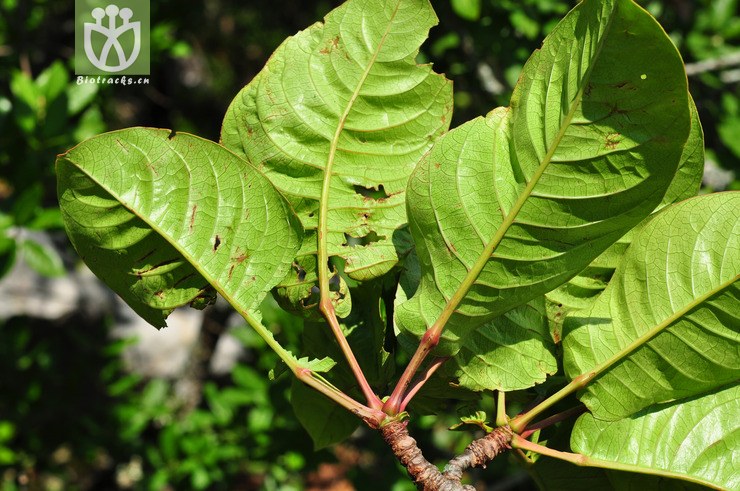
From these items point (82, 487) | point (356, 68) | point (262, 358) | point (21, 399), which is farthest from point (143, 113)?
point (356, 68)

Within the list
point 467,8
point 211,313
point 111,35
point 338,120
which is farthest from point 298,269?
point 211,313

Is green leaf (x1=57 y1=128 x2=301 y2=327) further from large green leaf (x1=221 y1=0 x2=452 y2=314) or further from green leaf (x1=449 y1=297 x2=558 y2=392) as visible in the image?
green leaf (x1=449 y1=297 x2=558 y2=392)

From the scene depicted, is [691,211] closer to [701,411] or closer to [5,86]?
[701,411]

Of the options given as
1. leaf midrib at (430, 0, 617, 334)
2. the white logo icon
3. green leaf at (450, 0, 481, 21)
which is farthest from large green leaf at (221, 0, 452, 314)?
the white logo icon

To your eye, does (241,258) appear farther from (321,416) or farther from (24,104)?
(24,104)

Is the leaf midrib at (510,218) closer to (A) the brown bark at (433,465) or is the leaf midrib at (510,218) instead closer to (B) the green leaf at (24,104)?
(A) the brown bark at (433,465)

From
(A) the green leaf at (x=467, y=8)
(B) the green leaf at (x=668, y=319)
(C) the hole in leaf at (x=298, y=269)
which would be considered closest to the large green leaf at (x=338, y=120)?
(C) the hole in leaf at (x=298, y=269)
